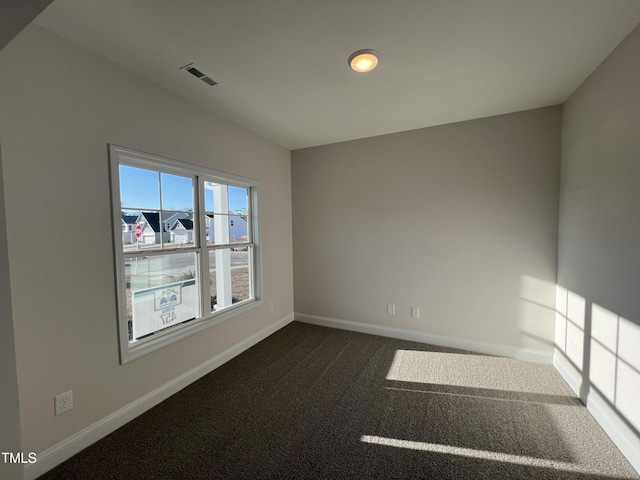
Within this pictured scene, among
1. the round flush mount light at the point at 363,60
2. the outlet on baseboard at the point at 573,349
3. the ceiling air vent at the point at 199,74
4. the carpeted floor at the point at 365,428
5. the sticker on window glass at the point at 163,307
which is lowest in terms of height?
the carpeted floor at the point at 365,428

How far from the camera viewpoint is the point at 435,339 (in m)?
3.32

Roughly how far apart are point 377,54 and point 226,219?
2.23 metres

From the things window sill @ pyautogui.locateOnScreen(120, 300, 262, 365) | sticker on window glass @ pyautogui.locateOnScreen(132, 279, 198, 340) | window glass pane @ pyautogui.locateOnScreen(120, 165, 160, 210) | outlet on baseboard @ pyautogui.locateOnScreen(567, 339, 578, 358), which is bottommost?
outlet on baseboard @ pyautogui.locateOnScreen(567, 339, 578, 358)

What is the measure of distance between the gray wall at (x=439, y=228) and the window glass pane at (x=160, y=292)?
70.5 inches

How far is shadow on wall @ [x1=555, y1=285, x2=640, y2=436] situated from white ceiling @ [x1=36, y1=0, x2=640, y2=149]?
187cm

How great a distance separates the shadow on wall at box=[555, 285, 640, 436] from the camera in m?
1.67

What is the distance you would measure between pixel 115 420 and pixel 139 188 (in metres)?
1.78

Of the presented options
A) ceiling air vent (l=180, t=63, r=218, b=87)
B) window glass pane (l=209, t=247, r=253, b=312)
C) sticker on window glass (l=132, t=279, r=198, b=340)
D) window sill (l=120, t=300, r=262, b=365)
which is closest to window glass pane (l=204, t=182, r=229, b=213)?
window glass pane (l=209, t=247, r=253, b=312)

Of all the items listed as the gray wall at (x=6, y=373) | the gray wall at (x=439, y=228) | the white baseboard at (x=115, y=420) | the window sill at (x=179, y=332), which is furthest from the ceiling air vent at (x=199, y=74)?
the white baseboard at (x=115, y=420)

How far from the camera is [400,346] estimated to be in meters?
3.28

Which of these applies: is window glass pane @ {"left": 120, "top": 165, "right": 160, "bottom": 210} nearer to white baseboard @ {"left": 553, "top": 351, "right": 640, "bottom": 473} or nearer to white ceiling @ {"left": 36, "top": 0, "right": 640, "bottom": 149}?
white ceiling @ {"left": 36, "top": 0, "right": 640, "bottom": 149}

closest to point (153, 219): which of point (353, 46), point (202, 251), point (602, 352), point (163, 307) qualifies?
point (202, 251)

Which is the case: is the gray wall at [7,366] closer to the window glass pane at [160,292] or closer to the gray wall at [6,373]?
the gray wall at [6,373]

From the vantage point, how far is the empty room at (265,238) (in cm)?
158
